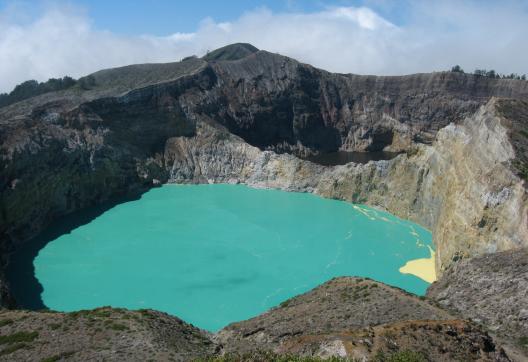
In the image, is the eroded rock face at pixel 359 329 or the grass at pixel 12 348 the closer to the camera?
the eroded rock face at pixel 359 329

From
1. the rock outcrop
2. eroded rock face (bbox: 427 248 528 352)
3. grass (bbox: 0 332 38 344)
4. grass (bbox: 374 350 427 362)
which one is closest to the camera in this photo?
grass (bbox: 374 350 427 362)

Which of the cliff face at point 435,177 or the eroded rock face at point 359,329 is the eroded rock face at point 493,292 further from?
the cliff face at point 435,177

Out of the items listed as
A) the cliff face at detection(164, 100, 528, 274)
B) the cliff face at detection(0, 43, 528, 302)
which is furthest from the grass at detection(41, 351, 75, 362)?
the cliff face at detection(0, 43, 528, 302)

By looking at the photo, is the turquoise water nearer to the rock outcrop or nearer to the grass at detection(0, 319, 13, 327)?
the rock outcrop

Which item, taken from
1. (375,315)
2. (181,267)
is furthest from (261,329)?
(181,267)

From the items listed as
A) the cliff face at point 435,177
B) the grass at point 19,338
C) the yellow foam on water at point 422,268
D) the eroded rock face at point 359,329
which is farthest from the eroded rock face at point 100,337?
the cliff face at point 435,177
